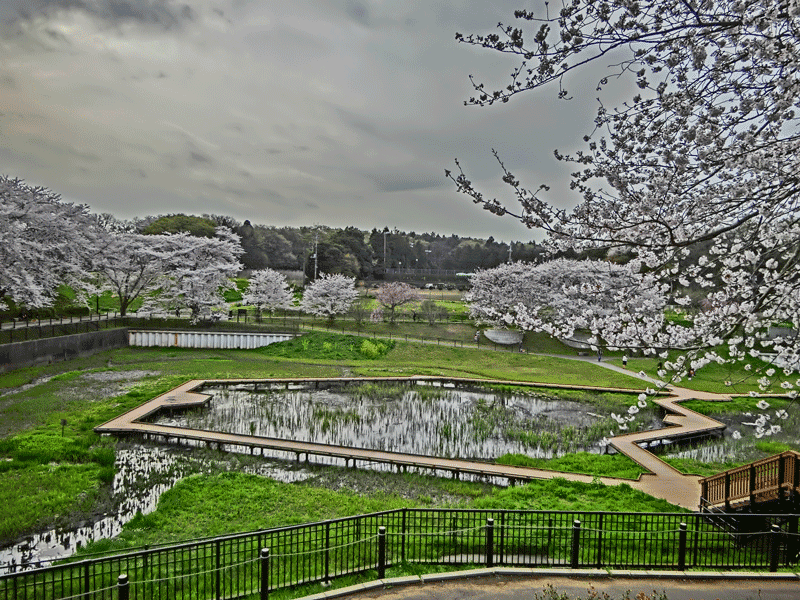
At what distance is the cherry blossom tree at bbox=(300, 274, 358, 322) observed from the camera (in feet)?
145

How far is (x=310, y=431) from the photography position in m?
16.8

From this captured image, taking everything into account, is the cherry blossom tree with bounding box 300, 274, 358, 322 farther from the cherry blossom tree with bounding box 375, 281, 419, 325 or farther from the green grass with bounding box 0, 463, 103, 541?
the green grass with bounding box 0, 463, 103, 541

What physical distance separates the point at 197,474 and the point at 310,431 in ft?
15.8

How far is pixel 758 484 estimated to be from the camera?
980cm

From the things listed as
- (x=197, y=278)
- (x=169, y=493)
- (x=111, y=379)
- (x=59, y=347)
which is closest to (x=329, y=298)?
(x=197, y=278)

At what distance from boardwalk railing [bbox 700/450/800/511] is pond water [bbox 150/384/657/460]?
489cm

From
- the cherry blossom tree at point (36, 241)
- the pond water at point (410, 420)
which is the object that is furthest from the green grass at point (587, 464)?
the cherry blossom tree at point (36, 241)

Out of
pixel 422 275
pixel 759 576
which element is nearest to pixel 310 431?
pixel 759 576

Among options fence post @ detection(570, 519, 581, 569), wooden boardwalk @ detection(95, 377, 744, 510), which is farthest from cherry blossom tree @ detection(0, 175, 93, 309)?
fence post @ detection(570, 519, 581, 569)

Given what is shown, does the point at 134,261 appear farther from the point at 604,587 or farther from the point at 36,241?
the point at 604,587

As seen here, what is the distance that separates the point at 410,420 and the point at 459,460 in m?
4.96

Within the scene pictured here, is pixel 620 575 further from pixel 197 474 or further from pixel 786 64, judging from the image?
pixel 197 474

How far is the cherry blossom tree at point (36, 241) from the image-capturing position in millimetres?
22734

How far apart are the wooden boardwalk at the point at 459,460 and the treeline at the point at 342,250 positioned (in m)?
34.4
